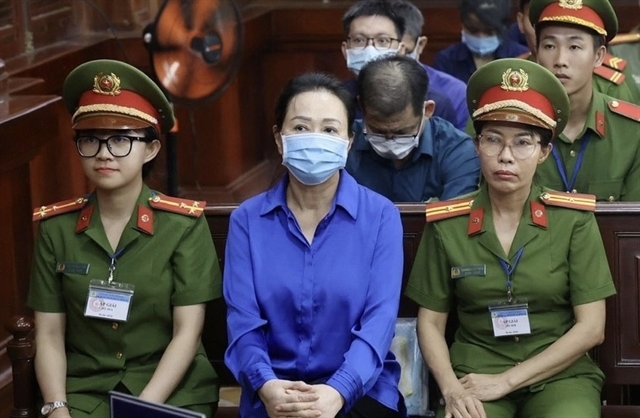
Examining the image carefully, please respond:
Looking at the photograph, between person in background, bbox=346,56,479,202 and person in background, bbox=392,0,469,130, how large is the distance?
72 centimetres

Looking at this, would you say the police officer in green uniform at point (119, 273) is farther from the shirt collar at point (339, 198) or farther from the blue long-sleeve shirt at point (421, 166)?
the blue long-sleeve shirt at point (421, 166)

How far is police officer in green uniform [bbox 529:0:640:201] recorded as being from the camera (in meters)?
4.09

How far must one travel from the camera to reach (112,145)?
356cm

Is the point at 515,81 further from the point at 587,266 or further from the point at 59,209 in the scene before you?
the point at 59,209

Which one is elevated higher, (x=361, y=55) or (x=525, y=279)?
(x=361, y=55)

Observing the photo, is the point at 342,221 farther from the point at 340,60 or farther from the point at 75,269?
the point at 340,60

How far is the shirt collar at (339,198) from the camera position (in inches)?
138

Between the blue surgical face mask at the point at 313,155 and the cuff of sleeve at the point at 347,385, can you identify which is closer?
the cuff of sleeve at the point at 347,385

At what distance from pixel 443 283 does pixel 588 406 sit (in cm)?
49

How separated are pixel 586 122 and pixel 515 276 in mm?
839

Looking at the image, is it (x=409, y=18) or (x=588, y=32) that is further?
(x=409, y=18)

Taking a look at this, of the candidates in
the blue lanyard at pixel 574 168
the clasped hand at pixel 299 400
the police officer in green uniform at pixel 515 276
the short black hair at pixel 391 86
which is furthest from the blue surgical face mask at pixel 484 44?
the clasped hand at pixel 299 400

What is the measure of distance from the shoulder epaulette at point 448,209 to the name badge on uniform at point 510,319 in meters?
0.27

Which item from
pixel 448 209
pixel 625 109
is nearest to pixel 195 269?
pixel 448 209
